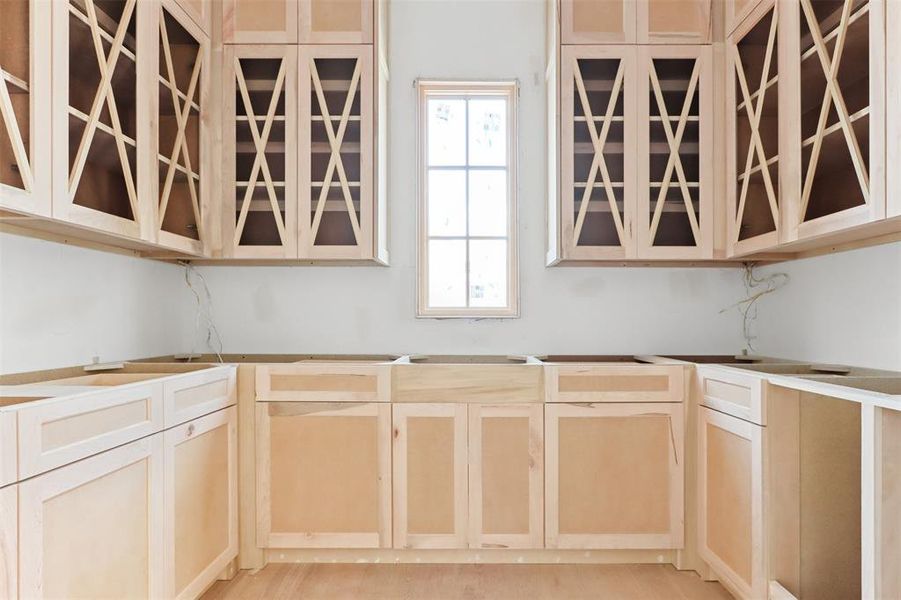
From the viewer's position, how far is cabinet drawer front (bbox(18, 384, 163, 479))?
1213 millimetres

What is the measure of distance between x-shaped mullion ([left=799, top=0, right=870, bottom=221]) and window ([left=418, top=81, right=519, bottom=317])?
1.43 m

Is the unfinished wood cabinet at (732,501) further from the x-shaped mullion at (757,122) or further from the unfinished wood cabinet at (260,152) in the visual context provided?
the unfinished wood cabinet at (260,152)

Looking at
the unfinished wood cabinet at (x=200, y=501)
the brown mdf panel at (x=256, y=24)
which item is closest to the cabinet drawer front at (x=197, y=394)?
the unfinished wood cabinet at (x=200, y=501)

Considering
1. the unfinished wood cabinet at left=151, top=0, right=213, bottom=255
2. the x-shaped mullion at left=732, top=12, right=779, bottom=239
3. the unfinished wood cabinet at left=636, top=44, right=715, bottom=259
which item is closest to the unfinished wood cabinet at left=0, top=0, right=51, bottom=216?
the unfinished wood cabinet at left=151, top=0, right=213, bottom=255

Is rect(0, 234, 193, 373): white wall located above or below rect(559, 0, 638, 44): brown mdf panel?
below

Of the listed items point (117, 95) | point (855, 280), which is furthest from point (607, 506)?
point (117, 95)

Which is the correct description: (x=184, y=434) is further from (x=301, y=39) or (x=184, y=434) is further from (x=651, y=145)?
(x=651, y=145)

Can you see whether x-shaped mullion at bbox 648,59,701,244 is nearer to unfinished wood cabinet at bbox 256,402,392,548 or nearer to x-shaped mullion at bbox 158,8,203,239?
unfinished wood cabinet at bbox 256,402,392,548

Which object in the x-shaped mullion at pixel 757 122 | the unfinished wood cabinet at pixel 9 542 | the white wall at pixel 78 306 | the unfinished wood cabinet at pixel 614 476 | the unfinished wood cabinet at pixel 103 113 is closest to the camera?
the unfinished wood cabinet at pixel 9 542

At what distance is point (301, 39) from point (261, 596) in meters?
2.42

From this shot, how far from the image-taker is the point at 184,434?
185 cm

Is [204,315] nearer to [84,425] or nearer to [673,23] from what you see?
[84,425]

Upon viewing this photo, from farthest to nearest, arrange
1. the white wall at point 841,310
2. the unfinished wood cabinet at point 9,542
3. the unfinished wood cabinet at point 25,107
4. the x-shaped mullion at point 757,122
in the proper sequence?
the x-shaped mullion at point 757,122 < the white wall at point 841,310 < the unfinished wood cabinet at point 25,107 < the unfinished wood cabinet at point 9,542

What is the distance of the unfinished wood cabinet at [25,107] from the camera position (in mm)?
1351
